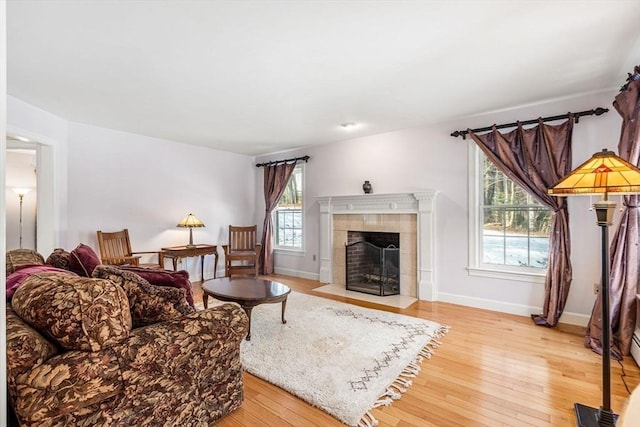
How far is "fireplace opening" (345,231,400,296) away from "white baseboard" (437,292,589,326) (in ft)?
2.38

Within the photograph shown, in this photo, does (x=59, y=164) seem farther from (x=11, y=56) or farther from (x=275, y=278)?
(x=275, y=278)

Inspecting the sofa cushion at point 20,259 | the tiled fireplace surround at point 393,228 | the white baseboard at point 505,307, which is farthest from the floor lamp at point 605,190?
the sofa cushion at point 20,259

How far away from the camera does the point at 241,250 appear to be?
524 cm

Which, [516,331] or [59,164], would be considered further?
[59,164]

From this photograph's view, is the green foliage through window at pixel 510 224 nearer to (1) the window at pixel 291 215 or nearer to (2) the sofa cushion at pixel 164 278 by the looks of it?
(1) the window at pixel 291 215

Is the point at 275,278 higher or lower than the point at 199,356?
lower

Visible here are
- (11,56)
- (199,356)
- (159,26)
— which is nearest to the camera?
(199,356)

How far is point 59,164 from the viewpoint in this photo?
3742mm

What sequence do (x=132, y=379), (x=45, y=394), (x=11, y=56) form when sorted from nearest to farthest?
1. (x=45, y=394)
2. (x=132, y=379)
3. (x=11, y=56)

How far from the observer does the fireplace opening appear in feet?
14.4

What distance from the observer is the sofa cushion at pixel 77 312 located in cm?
121

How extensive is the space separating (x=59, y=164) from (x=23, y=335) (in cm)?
351

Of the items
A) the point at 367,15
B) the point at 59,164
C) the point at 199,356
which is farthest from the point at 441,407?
the point at 59,164

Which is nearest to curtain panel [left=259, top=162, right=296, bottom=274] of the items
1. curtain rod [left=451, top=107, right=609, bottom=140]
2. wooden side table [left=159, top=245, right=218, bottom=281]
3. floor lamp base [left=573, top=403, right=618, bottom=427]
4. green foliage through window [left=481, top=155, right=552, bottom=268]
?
wooden side table [left=159, top=245, right=218, bottom=281]
